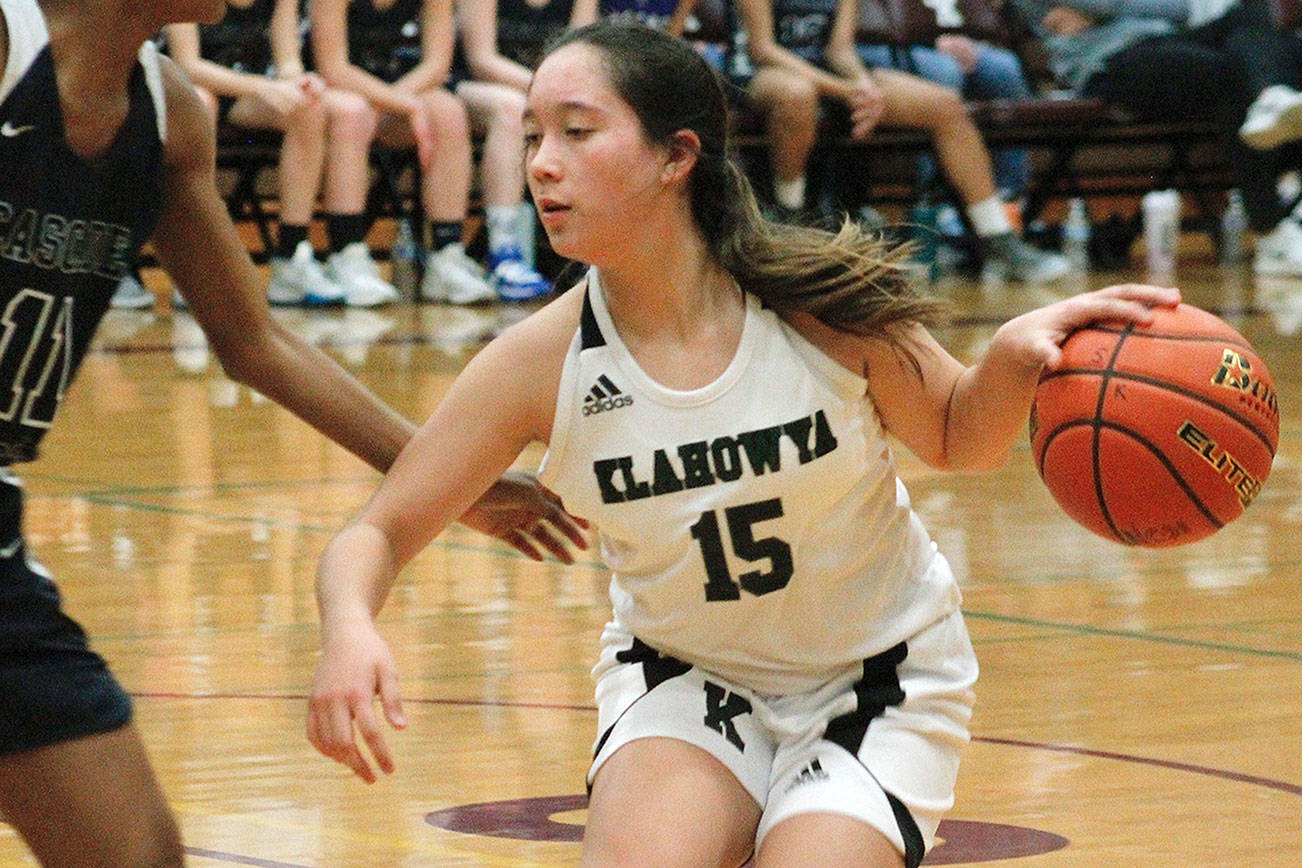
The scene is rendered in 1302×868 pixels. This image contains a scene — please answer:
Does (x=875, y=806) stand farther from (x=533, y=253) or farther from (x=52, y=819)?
(x=533, y=253)

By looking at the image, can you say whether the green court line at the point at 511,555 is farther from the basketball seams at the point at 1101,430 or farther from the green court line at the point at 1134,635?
the basketball seams at the point at 1101,430

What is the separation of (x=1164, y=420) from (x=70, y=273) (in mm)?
1137

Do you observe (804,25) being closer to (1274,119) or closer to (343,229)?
(1274,119)

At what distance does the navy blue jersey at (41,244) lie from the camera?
2256 mm

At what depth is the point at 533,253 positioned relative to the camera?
11.3 meters

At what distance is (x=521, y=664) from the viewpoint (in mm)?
3869

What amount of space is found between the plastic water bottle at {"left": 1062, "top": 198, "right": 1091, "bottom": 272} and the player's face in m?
10.3

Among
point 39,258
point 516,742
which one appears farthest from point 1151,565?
point 39,258

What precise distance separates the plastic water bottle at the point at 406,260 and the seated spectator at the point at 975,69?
238 cm

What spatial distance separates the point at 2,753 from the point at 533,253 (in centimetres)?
918

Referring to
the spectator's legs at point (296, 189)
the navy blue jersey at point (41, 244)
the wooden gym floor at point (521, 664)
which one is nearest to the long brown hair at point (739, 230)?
the navy blue jersey at point (41, 244)

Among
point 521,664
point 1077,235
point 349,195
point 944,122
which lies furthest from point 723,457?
point 1077,235

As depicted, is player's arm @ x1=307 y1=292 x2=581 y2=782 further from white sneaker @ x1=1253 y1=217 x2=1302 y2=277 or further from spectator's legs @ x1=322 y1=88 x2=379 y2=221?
white sneaker @ x1=1253 y1=217 x2=1302 y2=277

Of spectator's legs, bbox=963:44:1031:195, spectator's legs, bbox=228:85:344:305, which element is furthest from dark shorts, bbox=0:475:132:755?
spectator's legs, bbox=963:44:1031:195
